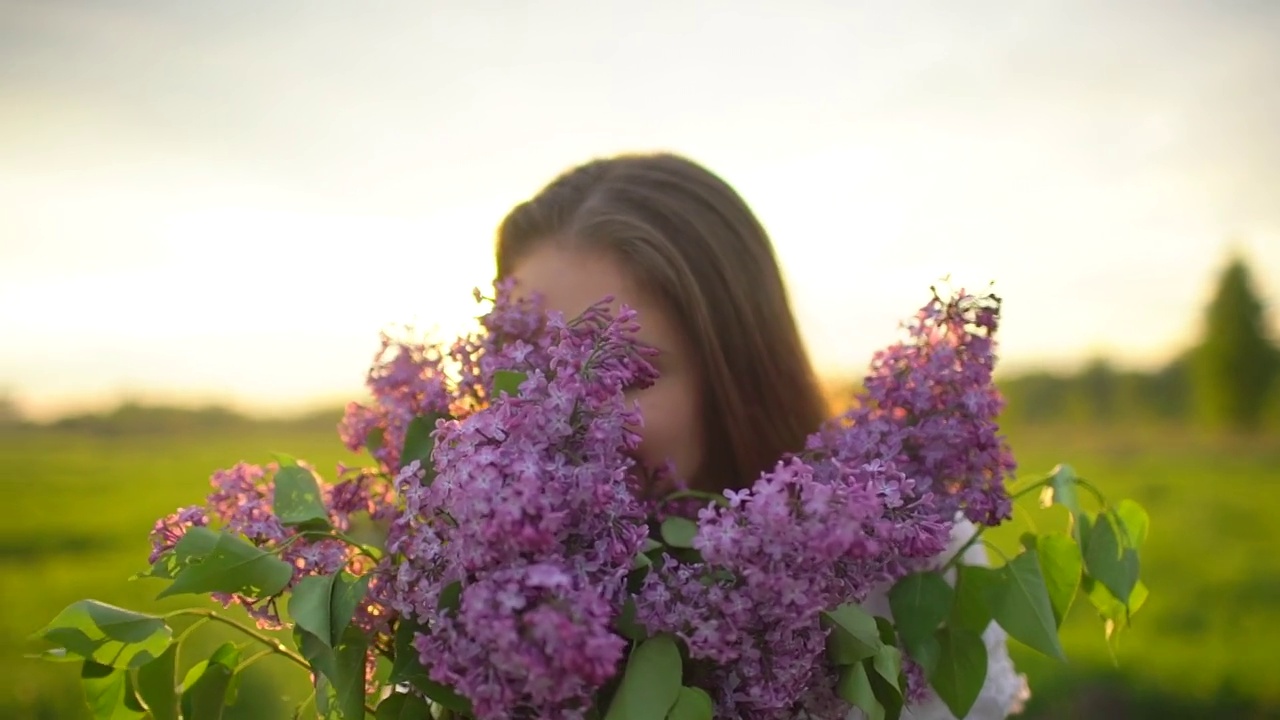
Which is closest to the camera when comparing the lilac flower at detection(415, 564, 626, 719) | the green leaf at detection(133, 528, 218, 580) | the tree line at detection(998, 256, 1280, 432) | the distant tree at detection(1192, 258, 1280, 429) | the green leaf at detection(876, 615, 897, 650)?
the lilac flower at detection(415, 564, 626, 719)

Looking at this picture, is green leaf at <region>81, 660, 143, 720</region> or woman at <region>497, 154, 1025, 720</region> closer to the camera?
green leaf at <region>81, 660, 143, 720</region>

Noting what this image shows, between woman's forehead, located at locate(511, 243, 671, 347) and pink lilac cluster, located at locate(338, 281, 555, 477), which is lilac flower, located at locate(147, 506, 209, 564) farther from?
woman's forehead, located at locate(511, 243, 671, 347)

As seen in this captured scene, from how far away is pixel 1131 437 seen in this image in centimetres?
1012

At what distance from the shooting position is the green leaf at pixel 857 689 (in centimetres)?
92

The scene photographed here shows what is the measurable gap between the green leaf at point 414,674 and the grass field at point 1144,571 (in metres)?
2.65

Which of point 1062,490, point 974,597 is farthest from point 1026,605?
point 1062,490

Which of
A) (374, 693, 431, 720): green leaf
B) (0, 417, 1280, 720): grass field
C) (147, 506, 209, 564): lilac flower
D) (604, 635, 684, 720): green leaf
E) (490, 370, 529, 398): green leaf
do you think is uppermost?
(490, 370, 529, 398): green leaf

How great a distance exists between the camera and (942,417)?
3.62ft

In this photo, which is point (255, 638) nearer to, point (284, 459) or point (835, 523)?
point (284, 459)

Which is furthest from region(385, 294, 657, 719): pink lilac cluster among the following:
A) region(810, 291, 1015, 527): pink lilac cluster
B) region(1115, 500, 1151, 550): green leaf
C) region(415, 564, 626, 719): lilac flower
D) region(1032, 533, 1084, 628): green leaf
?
region(1115, 500, 1151, 550): green leaf

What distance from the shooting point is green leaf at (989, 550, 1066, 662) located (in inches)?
39.4

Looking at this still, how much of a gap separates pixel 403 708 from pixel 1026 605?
0.64 m

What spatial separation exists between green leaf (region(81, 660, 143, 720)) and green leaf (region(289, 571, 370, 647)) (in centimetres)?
26

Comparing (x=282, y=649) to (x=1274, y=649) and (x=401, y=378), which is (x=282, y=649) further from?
(x=1274, y=649)
